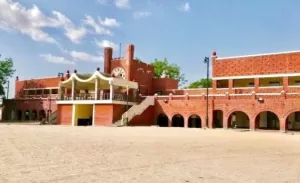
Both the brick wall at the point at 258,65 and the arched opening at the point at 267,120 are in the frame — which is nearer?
the brick wall at the point at 258,65

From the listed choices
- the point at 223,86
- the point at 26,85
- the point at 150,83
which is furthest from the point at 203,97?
the point at 26,85

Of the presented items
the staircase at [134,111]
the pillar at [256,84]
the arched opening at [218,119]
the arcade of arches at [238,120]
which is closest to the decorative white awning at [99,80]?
the staircase at [134,111]

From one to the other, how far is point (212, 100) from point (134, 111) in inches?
288

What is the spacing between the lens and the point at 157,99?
1388 inches

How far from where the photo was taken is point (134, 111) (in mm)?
33219

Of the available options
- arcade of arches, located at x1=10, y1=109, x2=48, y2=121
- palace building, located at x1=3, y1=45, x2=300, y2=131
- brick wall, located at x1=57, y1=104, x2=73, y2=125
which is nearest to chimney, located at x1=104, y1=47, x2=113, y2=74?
palace building, located at x1=3, y1=45, x2=300, y2=131

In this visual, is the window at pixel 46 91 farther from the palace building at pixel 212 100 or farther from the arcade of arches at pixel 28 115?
the palace building at pixel 212 100

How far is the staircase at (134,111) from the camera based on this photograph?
3162 cm

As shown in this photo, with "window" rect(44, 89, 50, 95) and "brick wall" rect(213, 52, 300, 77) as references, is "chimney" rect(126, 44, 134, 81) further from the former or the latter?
"window" rect(44, 89, 50, 95)

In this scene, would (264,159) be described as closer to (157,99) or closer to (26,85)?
(157,99)

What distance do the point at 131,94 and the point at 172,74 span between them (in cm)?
2835

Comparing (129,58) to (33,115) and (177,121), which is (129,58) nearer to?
(177,121)

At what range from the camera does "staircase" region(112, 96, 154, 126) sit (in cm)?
3162

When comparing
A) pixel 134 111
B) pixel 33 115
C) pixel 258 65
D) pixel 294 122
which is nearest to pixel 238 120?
pixel 294 122
